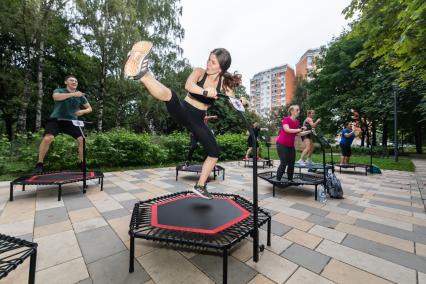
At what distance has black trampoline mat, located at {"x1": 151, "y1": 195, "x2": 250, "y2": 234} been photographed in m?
1.66

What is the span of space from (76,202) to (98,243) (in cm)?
144

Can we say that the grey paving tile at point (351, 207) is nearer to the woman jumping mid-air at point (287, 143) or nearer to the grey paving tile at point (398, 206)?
the grey paving tile at point (398, 206)

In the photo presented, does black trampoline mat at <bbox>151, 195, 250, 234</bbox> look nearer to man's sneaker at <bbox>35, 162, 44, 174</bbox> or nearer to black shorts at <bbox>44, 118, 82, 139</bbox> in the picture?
black shorts at <bbox>44, 118, 82, 139</bbox>

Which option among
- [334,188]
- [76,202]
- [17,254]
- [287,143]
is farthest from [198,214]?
[334,188]

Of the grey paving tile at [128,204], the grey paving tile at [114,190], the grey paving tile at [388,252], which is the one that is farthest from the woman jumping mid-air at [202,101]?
the grey paving tile at [114,190]

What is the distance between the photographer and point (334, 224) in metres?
2.40

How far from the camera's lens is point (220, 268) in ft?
5.03

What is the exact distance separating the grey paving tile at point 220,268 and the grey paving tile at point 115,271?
1.32 feet

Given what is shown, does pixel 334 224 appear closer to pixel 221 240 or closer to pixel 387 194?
pixel 221 240

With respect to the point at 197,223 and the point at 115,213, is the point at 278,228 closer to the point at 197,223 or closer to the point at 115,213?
the point at 197,223

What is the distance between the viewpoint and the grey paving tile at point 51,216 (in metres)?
2.27

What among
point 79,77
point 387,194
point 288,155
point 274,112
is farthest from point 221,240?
point 274,112

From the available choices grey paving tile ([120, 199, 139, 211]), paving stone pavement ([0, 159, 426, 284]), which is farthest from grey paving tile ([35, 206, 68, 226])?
grey paving tile ([120, 199, 139, 211])

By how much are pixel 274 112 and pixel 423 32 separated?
31845 millimetres
